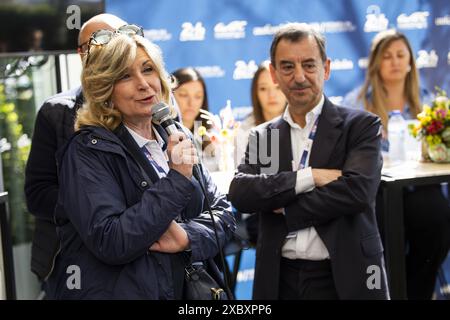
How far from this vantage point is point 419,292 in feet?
15.9

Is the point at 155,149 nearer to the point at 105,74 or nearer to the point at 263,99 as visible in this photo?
the point at 105,74

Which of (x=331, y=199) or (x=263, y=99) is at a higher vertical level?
(x=263, y=99)

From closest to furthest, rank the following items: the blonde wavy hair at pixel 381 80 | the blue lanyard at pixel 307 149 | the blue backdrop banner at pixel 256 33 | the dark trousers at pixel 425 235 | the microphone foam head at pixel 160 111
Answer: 1. the microphone foam head at pixel 160 111
2. the blue lanyard at pixel 307 149
3. the dark trousers at pixel 425 235
4. the blue backdrop banner at pixel 256 33
5. the blonde wavy hair at pixel 381 80

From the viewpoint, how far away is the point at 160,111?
231 centimetres

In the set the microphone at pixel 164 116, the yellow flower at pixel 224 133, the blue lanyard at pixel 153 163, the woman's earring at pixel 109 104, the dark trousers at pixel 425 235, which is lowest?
the dark trousers at pixel 425 235

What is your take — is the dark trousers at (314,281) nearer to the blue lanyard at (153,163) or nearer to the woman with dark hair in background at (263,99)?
the blue lanyard at (153,163)

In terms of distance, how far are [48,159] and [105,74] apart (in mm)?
1103

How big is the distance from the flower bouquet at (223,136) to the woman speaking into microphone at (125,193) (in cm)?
207

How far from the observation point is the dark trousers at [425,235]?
473cm

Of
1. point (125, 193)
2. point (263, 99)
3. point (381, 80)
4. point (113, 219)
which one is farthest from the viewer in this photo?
point (381, 80)

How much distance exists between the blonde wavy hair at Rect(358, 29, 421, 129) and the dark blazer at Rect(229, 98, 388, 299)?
1972mm

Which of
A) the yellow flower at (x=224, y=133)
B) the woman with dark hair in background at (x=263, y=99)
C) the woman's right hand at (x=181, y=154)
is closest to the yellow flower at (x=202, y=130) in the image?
the yellow flower at (x=224, y=133)

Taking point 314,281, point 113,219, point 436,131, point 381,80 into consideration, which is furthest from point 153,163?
point 381,80
